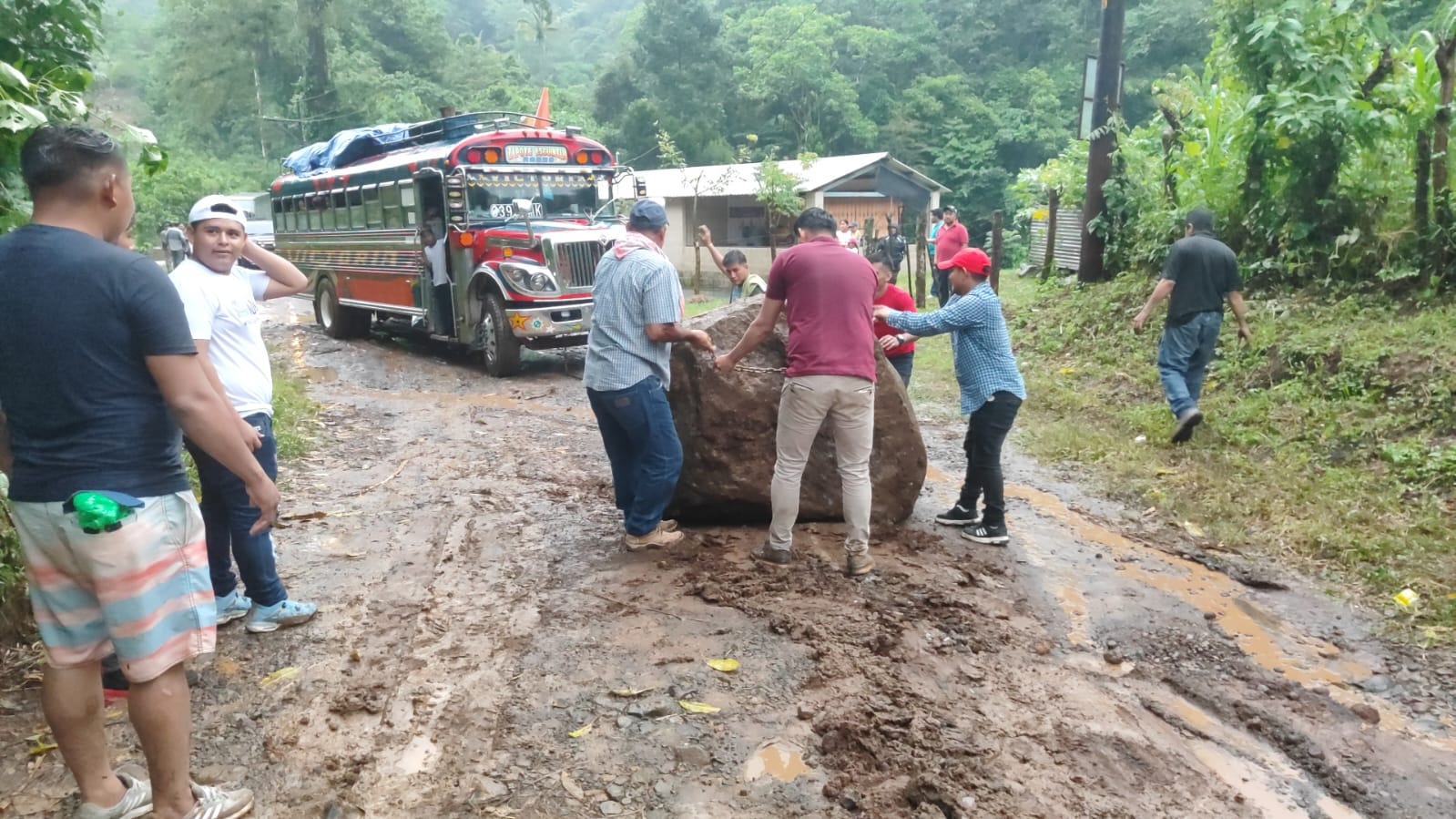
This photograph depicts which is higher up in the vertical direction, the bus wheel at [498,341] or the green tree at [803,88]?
the green tree at [803,88]

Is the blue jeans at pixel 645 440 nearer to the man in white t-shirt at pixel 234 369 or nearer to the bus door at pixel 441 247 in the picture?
the man in white t-shirt at pixel 234 369

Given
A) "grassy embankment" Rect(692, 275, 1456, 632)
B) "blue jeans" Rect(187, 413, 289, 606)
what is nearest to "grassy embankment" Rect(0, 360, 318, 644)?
"blue jeans" Rect(187, 413, 289, 606)

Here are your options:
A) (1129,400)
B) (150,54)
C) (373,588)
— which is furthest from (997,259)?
(150,54)

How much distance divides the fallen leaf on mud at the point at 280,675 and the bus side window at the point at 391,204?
958cm

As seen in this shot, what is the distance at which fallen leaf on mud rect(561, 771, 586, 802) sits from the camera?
118 inches

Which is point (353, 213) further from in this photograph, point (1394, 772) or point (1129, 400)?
point (1394, 772)

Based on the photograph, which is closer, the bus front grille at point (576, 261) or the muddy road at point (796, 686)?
the muddy road at point (796, 686)

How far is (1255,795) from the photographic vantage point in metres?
3.17

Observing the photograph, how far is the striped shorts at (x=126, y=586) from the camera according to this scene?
2.53m

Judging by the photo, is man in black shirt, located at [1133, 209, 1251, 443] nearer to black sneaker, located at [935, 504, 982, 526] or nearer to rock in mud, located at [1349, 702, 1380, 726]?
black sneaker, located at [935, 504, 982, 526]

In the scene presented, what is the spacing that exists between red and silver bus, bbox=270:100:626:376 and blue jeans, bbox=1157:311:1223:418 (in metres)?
6.23

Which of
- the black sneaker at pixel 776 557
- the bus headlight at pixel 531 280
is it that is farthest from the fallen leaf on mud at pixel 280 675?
the bus headlight at pixel 531 280

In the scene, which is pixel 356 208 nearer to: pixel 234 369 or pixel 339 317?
pixel 339 317

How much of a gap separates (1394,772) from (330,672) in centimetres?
394
